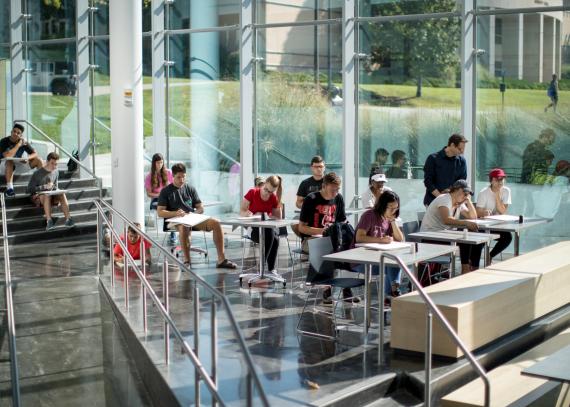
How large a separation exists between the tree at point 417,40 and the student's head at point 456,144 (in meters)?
1.98

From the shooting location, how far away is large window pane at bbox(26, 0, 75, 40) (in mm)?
18297

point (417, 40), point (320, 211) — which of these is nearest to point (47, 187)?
point (417, 40)

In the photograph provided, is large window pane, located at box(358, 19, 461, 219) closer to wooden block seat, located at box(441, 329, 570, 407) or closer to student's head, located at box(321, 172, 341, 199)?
student's head, located at box(321, 172, 341, 199)

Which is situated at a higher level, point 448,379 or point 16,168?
point 16,168

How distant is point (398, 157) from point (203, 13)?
4378mm

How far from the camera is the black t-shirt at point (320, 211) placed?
10227mm

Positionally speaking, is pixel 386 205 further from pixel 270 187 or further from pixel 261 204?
pixel 261 204

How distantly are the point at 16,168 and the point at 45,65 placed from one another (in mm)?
3143

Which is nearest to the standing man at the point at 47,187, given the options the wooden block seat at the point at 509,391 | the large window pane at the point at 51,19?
the large window pane at the point at 51,19

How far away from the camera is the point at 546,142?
12836mm

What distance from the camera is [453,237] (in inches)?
388

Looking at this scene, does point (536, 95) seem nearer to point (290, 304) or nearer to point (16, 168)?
point (290, 304)

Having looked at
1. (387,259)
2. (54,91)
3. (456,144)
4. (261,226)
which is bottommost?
(387,259)

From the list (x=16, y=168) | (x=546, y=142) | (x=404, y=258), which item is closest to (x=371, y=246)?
(x=404, y=258)
